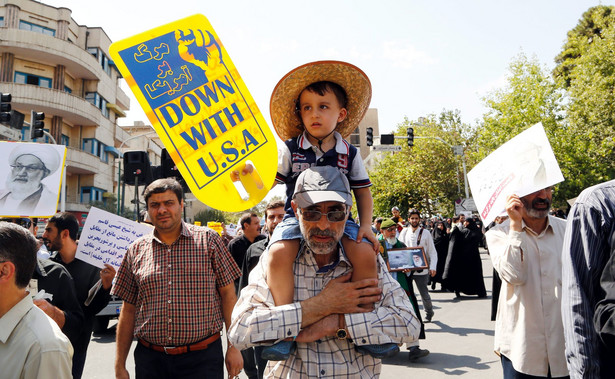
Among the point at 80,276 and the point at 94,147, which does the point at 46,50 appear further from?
the point at 80,276

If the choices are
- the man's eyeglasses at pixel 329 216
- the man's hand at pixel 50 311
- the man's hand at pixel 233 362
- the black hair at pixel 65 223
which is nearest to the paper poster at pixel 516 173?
the man's eyeglasses at pixel 329 216

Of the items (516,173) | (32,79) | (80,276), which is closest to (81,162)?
(32,79)

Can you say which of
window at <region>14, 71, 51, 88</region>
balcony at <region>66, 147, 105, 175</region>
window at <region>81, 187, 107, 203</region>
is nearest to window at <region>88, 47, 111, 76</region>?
window at <region>14, 71, 51, 88</region>

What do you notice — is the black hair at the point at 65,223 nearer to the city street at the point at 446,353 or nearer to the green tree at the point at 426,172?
the city street at the point at 446,353

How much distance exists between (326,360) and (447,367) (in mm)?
4975

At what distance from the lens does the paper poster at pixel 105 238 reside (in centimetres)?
394

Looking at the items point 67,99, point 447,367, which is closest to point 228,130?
point 447,367

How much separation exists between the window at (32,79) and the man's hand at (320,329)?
3727 centimetres

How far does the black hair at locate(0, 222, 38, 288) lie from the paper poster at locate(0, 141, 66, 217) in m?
3.21

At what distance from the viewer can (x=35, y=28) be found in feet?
109

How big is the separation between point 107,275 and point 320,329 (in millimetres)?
2484

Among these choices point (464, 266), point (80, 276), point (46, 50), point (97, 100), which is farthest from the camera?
point (97, 100)

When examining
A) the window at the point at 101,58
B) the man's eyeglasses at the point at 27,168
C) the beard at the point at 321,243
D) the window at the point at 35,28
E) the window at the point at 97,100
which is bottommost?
the beard at the point at 321,243

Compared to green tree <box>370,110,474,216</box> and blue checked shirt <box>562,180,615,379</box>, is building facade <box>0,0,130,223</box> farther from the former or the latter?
blue checked shirt <box>562,180,615,379</box>
